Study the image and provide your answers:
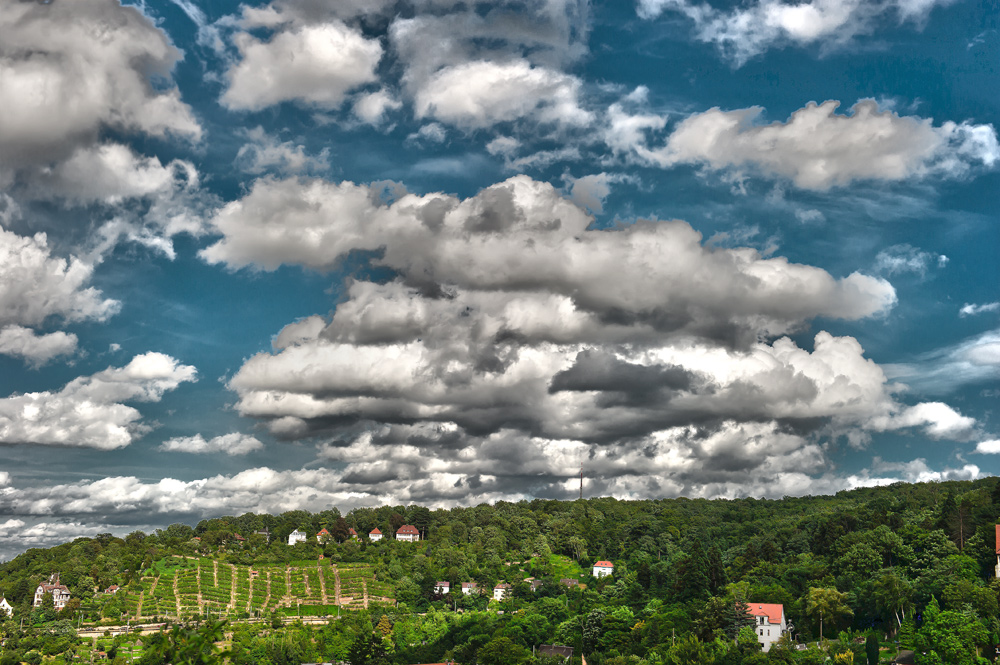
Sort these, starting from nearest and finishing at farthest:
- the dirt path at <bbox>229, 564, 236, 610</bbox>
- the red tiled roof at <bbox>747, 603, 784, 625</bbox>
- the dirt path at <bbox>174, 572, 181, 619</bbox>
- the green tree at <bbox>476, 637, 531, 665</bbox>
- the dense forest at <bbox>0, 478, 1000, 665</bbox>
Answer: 1. the dense forest at <bbox>0, 478, 1000, 665</bbox>
2. the green tree at <bbox>476, 637, 531, 665</bbox>
3. the red tiled roof at <bbox>747, 603, 784, 625</bbox>
4. the dirt path at <bbox>174, 572, 181, 619</bbox>
5. the dirt path at <bbox>229, 564, 236, 610</bbox>

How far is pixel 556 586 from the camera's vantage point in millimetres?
129375

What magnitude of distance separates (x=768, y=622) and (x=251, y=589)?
8772cm

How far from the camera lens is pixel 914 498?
150375mm

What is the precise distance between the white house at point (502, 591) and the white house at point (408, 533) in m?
49.7

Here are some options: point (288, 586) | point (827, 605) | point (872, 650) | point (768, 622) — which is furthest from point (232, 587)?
point (872, 650)

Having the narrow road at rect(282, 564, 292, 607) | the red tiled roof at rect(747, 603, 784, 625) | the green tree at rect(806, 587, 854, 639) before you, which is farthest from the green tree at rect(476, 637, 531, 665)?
the narrow road at rect(282, 564, 292, 607)

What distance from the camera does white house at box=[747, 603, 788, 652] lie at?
9150 centimetres

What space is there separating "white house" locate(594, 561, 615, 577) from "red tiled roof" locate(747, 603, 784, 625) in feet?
171

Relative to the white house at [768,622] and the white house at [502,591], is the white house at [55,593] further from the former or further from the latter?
the white house at [768,622]

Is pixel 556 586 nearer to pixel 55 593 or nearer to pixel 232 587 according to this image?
pixel 232 587

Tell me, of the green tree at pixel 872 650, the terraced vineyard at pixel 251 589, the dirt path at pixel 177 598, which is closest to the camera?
the green tree at pixel 872 650

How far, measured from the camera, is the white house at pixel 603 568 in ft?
476

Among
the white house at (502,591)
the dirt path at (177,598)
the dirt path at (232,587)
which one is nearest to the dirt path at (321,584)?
the dirt path at (232,587)

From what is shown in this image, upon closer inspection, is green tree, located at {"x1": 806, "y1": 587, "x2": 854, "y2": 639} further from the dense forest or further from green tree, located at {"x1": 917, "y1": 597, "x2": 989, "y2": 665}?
green tree, located at {"x1": 917, "y1": 597, "x2": 989, "y2": 665}
